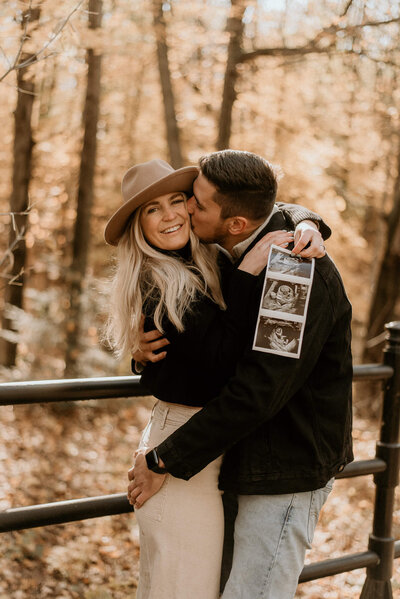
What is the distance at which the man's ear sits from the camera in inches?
Answer: 87.2

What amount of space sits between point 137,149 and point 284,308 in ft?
40.4

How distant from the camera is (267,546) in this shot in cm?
205

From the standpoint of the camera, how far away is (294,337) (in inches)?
76.4

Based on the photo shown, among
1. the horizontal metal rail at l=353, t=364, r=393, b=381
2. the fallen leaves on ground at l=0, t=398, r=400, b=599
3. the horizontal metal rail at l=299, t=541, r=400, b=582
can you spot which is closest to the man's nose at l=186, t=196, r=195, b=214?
the horizontal metal rail at l=353, t=364, r=393, b=381

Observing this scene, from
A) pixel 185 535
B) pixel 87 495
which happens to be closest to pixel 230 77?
pixel 87 495

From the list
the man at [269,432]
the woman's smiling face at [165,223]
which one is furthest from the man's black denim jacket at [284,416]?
the woman's smiling face at [165,223]

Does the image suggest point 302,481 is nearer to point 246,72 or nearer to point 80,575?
point 80,575

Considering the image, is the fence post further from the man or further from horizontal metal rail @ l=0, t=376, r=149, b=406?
horizontal metal rail @ l=0, t=376, r=149, b=406

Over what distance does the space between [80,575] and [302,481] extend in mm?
3536

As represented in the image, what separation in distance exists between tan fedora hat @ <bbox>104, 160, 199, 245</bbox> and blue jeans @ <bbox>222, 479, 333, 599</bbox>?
106cm

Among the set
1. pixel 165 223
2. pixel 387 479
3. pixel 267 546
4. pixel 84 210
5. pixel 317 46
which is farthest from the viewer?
pixel 84 210

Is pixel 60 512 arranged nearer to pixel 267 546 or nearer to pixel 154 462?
pixel 154 462

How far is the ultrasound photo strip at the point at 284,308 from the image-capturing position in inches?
76.3

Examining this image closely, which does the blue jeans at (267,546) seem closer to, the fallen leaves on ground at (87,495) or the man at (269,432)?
the man at (269,432)
